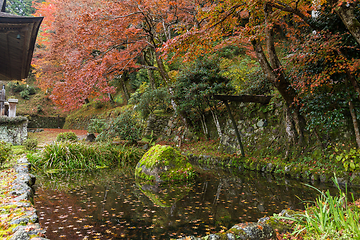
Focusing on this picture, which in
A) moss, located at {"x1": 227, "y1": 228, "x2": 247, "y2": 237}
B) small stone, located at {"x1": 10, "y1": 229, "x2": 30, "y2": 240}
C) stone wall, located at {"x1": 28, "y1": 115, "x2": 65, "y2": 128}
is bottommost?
stone wall, located at {"x1": 28, "y1": 115, "x2": 65, "y2": 128}

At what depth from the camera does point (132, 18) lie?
389 inches

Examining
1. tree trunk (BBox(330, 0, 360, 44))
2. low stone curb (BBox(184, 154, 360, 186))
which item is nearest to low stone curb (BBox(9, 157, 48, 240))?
low stone curb (BBox(184, 154, 360, 186))

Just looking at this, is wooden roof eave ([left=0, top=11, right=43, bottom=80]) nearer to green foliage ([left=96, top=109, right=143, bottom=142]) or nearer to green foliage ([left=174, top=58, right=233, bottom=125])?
green foliage ([left=96, top=109, right=143, bottom=142])

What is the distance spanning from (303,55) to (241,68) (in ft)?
15.7

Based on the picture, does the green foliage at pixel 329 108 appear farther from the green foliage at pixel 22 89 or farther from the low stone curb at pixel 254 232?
the green foliage at pixel 22 89

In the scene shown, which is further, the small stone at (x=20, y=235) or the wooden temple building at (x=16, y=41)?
the wooden temple building at (x=16, y=41)

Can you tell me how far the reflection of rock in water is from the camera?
4.77 m

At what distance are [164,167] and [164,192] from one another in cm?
125

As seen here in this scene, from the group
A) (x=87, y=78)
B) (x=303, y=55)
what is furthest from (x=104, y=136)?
(x=303, y=55)

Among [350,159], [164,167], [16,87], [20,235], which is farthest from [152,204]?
[16,87]

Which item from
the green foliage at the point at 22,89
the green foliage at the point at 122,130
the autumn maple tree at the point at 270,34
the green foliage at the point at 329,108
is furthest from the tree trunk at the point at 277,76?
the green foliage at the point at 22,89

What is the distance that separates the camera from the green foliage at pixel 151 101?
11438mm

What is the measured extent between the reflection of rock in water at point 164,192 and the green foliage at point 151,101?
5.71 meters

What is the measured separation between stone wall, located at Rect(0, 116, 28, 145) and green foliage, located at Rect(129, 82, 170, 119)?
18.9ft
